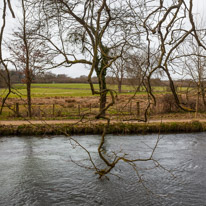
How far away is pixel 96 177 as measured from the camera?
27.4 ft

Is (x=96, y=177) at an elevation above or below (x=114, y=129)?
below

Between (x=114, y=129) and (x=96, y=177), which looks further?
(x=114, y=129)

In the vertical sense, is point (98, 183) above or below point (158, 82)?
below

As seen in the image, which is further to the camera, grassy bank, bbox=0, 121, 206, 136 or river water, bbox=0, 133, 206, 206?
grassy bank, bbox=0, 121, 206, 136

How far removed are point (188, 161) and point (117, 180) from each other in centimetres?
315

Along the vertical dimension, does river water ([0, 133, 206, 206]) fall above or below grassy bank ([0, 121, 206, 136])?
below

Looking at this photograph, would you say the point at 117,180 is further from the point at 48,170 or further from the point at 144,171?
the point at 48,170

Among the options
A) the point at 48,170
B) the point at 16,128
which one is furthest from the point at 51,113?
the point at 48,170

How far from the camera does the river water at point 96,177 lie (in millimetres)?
6949

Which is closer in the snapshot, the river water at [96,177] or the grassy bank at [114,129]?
the river water at [96,177]

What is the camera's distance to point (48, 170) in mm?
9125

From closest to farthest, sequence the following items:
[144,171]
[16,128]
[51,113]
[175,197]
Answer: [175,197], [144,171], [16,128], [51,113]

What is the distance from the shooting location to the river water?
695cm

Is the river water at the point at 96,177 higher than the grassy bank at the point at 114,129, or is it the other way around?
the grassy bank at the point at 114,129
